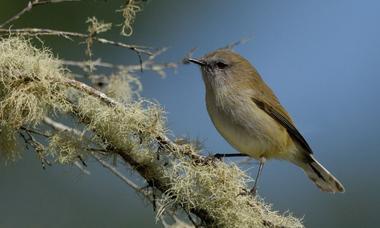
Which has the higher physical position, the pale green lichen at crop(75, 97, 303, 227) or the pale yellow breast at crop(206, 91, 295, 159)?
the pale yellow breast at crop(206, 91, 295, 159)

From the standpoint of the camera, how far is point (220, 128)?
4.48 m

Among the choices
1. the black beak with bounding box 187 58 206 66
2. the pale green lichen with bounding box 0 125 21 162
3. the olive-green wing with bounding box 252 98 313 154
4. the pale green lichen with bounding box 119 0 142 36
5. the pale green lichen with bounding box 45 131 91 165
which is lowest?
the pale green lichen with bounding box 0 125 21 162

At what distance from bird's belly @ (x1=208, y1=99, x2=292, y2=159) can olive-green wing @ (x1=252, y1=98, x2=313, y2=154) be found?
0.42 feet

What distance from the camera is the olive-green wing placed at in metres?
4.89

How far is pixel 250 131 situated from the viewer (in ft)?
14.8

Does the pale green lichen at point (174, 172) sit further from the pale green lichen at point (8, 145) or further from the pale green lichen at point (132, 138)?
the pale green lichen at point (8, 145)

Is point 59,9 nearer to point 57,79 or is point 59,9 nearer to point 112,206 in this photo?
point 112,206

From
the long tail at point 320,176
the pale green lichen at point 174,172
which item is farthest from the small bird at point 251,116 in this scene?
the pale green lichen at point 174,172

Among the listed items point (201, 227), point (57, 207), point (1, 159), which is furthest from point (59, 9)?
point (201, 227)

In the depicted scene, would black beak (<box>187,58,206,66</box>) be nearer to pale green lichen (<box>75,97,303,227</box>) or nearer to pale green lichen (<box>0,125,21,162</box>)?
pale green lichen (<box>75,97,303,227</box>)

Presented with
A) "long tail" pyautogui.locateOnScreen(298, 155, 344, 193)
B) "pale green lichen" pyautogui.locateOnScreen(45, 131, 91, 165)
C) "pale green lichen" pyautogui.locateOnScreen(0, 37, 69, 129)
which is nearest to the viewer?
"pale green lichen" pyautogui.locateOnScreen(0, 37, 69, 129)

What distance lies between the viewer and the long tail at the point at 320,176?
508cm

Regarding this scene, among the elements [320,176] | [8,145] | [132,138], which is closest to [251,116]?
[320,176]

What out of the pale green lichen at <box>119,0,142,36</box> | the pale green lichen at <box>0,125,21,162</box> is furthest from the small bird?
the pale green lichen at <box>0,125,21,162</box>
